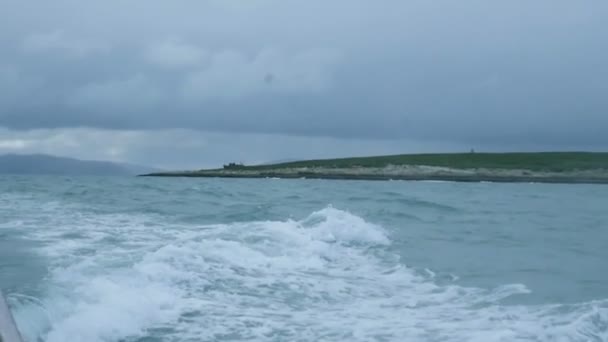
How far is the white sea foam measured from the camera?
797 cm

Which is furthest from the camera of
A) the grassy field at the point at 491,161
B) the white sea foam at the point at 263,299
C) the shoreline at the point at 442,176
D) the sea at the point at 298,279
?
the grassy field at the point at 491,161

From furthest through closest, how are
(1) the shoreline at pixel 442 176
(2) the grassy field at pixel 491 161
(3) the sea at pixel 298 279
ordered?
(2) the grassy field at pixel 491 161 → (1) the shoreline at pixel 442 176 → (3) the sea at pixel 298 279

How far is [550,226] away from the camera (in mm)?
20781

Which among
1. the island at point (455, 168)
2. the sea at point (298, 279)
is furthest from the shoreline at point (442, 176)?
the sea at point (298, 279)

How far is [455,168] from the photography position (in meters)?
91.4

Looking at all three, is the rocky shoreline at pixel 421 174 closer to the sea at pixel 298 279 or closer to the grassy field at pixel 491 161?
the grassy field at pixel 491 161

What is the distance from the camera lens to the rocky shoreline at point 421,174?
75375mm

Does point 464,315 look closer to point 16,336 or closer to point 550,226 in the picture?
point 16,336

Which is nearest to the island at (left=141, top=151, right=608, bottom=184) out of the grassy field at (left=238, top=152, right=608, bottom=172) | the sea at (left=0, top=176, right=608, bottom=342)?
the grassy field at (left=238, top=152, right=608, bottom=172)

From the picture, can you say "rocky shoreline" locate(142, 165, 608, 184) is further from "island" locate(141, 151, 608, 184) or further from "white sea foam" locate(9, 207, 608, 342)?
"white sea foam" locate(9, 207, 608, 342)

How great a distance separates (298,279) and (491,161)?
9533 centimetres

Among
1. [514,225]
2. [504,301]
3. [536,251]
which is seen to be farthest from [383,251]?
[514,225]

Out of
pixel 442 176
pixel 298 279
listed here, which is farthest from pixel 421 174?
pixel 298 279

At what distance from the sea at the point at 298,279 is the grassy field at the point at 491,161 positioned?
72.7 m
